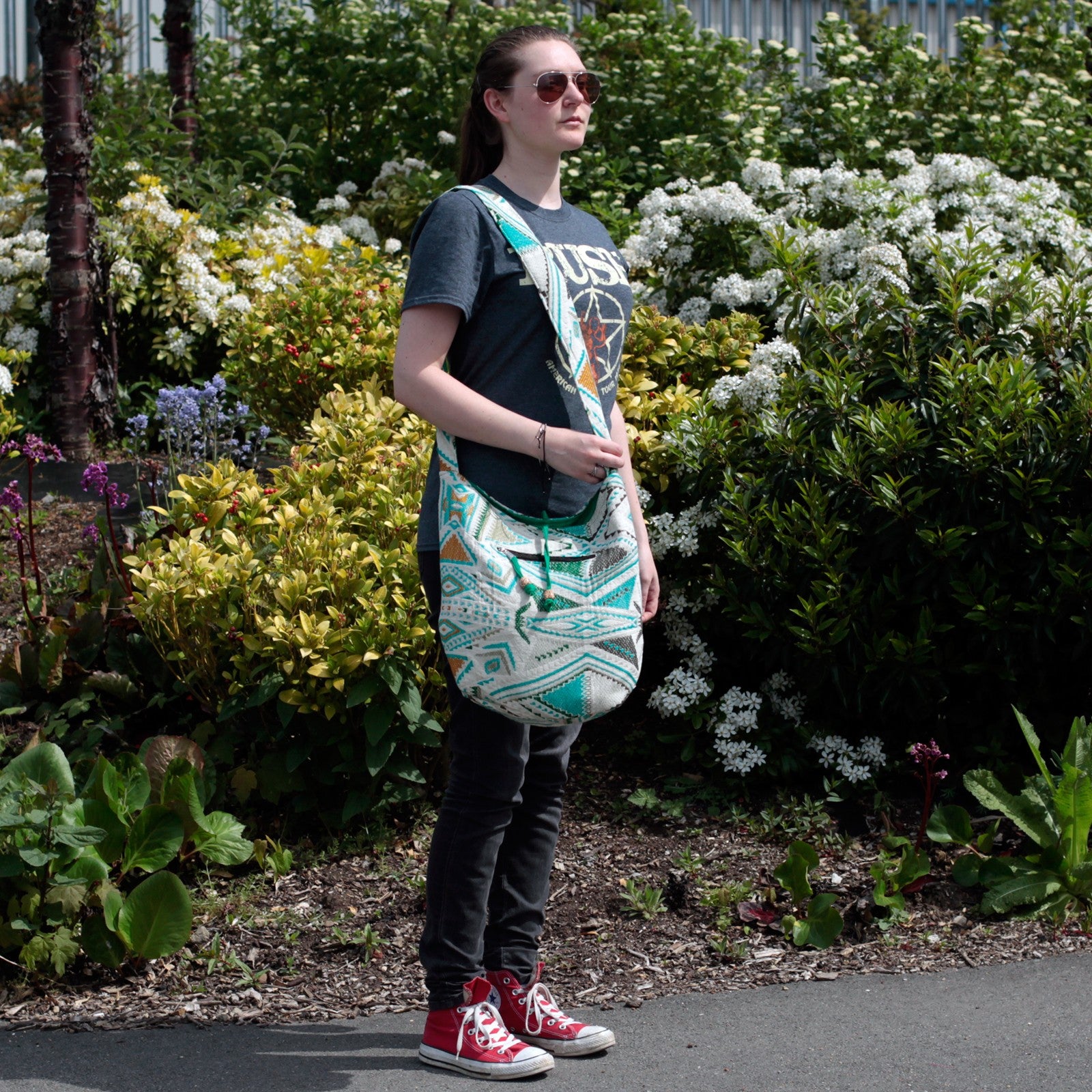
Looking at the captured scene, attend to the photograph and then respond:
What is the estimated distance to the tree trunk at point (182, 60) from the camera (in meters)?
8.35

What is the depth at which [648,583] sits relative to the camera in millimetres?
2627

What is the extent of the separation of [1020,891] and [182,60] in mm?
7665

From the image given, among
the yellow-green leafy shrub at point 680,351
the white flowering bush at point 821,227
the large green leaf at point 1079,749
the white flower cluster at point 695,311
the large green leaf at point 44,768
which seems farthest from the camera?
the white flower cluster at point 695,311

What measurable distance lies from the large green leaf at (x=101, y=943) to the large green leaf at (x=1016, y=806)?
210cm

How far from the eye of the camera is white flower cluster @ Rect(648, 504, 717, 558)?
150 inches

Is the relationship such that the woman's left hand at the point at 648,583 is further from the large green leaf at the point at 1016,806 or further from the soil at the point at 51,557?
the soil at the point at 51,557

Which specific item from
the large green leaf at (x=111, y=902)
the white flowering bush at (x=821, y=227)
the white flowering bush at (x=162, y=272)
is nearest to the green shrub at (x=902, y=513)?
the white flowering bush at (x=821, y=227)

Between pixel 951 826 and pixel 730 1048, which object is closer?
pixel 730 1048

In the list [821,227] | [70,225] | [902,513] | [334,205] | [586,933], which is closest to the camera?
[586,933]

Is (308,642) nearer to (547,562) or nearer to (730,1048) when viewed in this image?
(547,562)

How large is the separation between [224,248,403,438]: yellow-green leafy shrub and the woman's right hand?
10.1 ft

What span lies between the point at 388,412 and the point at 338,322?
122 cm

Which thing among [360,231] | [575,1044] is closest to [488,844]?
[575,1044]

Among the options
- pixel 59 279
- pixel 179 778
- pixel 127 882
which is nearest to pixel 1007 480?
pixel 179 778
